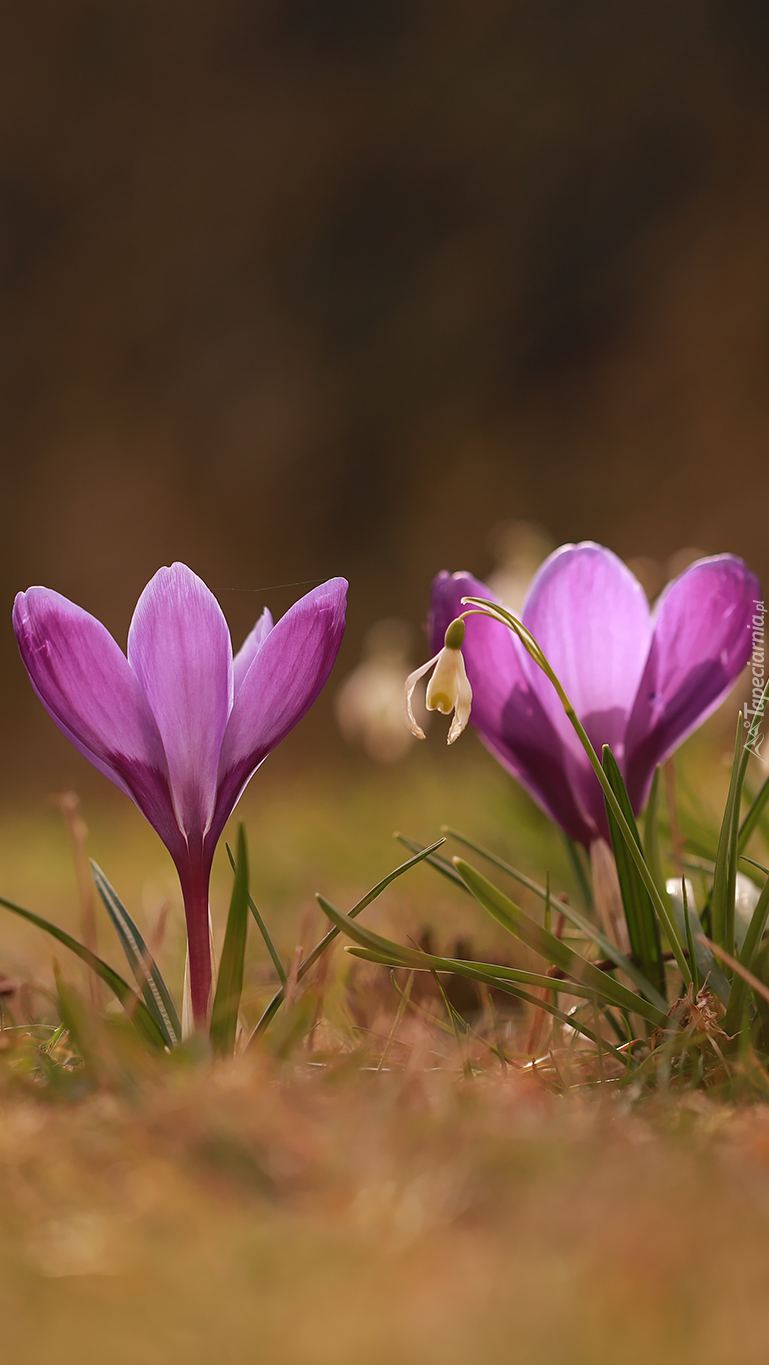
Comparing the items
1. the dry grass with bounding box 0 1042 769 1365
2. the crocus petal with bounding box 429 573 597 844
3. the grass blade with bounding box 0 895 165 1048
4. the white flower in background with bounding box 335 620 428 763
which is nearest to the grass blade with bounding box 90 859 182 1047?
the grass blade with bounding box 0 895 165 1048

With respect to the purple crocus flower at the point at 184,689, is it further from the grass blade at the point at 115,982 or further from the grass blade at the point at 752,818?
the grass blade at the point at 752,818

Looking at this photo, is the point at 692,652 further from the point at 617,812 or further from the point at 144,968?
the point at 144,968

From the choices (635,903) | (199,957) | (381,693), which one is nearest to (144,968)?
(199,957)

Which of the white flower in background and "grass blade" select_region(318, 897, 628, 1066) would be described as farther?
the white flower in background

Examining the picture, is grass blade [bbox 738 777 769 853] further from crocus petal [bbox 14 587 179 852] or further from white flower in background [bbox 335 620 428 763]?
white flower in background [bbox 335 620 428 763]

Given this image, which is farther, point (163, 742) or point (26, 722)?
point (26, 722)

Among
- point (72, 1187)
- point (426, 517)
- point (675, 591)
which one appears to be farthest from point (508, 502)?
point (72, 1187)

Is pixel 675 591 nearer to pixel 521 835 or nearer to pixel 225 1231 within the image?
pixel 225 1231

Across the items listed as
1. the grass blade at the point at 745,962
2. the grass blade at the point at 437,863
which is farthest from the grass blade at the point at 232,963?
the grass blade at the point at 745,962
